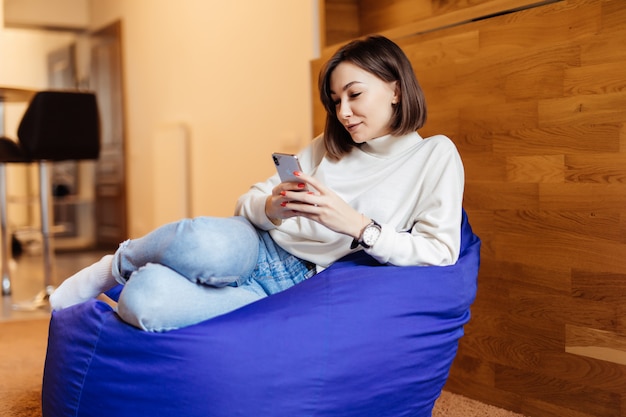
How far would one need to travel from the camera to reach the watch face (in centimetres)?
155

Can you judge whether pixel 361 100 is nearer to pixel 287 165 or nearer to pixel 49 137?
pixel 287 165

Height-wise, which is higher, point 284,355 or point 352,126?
point 352,126

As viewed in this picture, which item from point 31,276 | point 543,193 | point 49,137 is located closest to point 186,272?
point 543,193

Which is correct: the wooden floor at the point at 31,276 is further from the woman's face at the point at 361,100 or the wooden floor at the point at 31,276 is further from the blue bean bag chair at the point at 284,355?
the woman's face at the point at 361,100

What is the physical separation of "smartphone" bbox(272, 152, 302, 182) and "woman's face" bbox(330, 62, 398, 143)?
266 millimetres

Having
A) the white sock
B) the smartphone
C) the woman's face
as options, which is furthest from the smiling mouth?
the white sock

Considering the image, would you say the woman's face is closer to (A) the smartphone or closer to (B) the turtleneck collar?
(B) the turtleneck collar

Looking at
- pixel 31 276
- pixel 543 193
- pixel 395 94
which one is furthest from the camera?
pixel 31 276

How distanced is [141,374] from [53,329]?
1.05 ft

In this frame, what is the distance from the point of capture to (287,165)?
157 cm

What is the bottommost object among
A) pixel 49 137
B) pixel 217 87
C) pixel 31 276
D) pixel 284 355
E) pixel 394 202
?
pixel 31 276

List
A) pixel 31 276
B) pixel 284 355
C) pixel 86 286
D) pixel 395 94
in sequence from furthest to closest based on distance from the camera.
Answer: pixel 31 276
pixel 395 94
pixel 86 286
pixel 284 355

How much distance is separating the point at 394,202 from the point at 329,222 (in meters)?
0.24

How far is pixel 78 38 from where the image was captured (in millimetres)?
7117
